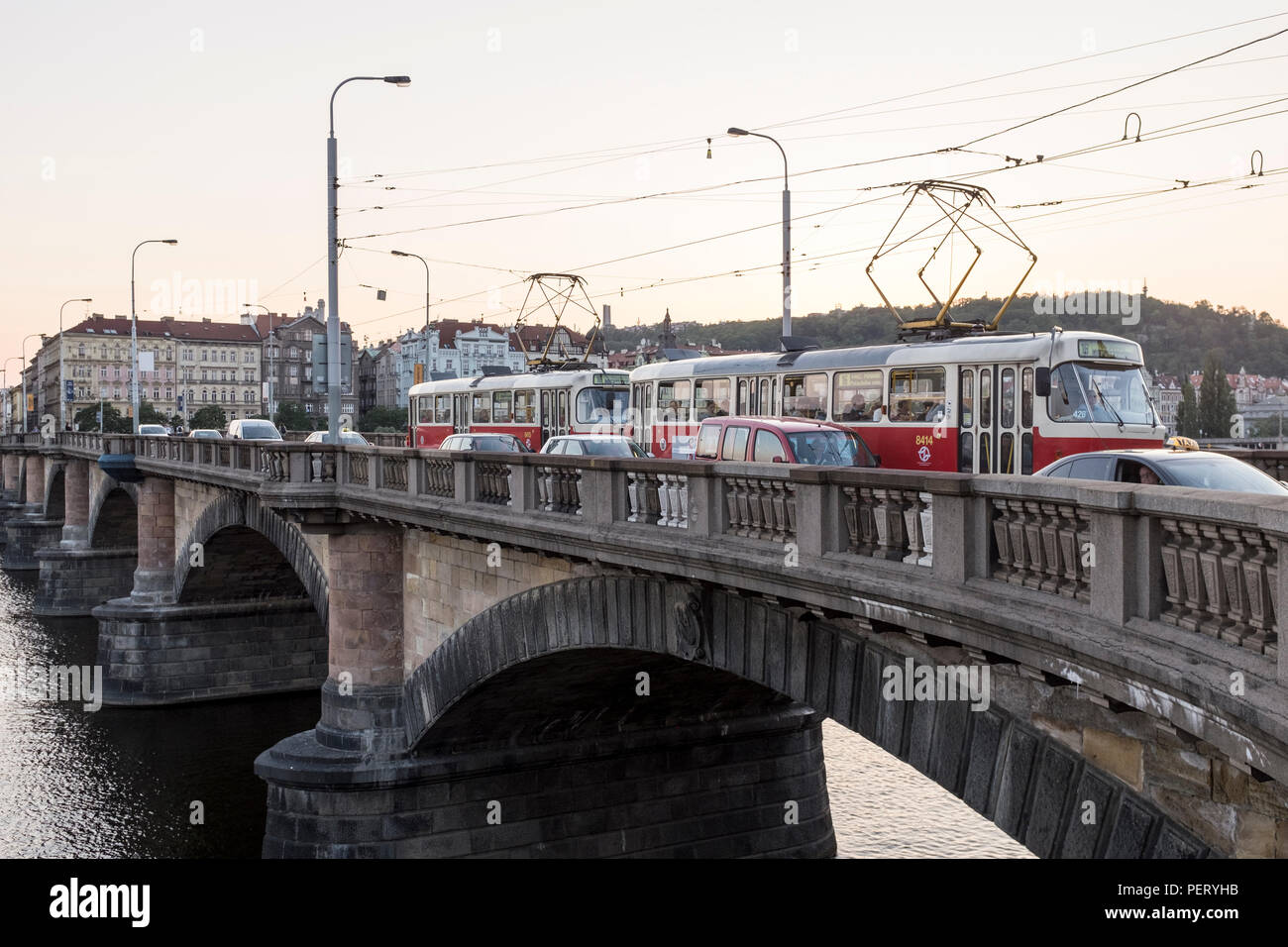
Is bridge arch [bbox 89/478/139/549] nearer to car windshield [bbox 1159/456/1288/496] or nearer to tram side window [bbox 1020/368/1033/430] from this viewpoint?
tram side window [bbox 1020/368/1033/430]

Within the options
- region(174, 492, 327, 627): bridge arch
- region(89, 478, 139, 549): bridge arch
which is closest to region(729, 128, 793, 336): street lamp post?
region(174, 492, 327, 627): bridge arch

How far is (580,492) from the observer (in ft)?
44.3

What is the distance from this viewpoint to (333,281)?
22.7 m

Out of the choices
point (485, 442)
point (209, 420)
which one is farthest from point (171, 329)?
point (485, 442)

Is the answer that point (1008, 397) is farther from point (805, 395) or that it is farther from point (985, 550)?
point (985, 550)

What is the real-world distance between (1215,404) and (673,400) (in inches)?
2973

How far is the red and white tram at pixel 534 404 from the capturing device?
3181 centimetres

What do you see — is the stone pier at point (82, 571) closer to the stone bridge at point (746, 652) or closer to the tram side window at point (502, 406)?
the stone bridge at point (746, 652)

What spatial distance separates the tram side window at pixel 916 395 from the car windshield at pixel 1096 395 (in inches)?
72.7
